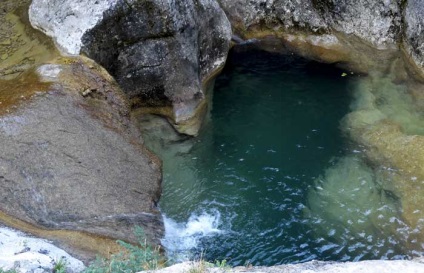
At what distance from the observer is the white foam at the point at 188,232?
8.40 metres

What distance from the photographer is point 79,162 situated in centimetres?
841

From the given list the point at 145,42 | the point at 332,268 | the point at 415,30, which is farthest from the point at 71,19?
the point at 415,30

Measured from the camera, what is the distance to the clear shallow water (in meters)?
8.66

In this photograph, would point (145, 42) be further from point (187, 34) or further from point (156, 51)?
point (187, 34)

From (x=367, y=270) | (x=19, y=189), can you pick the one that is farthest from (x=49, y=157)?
(x=367, y=270)

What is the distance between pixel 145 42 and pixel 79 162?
327 cm

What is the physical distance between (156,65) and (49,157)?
344cm

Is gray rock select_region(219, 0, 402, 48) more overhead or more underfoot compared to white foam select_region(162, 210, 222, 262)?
more overhead

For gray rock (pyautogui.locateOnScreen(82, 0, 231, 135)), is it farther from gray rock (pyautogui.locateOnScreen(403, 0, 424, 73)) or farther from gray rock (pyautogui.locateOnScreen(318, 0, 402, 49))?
gray rock (pyautogui.locateOnScreen(403, 0, 424, 73))

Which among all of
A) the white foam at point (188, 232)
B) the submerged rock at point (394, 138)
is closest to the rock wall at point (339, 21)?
the submerged rock at point (394, 138)

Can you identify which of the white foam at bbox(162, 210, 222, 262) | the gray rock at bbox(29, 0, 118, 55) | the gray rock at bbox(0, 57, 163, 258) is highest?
the gray rock at bbox(29, 0, 118, 55)

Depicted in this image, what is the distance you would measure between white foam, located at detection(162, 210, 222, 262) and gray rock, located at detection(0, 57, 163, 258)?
23 centimetres

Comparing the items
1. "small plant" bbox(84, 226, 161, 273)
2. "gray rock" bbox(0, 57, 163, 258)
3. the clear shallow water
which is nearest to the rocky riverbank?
"gray rock" bbox(0, 57, 163, 258)

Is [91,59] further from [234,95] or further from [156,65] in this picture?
[234,95]
